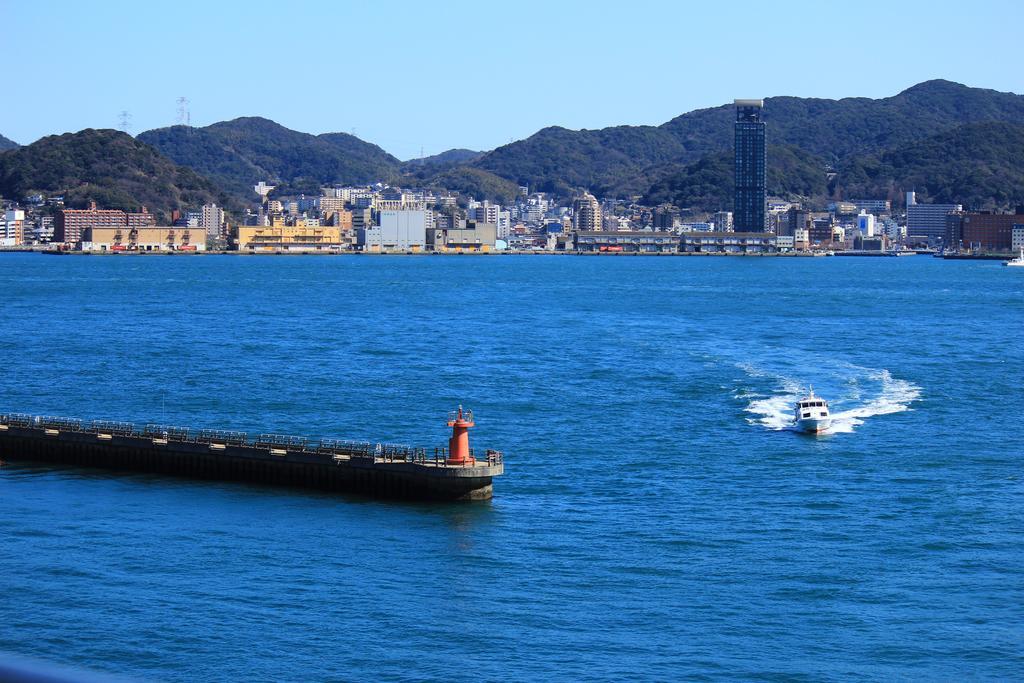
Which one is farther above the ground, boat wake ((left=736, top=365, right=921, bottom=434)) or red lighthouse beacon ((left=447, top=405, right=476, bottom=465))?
red lighthouse beacon ((left=447, top=405, right=476, bottom=465))

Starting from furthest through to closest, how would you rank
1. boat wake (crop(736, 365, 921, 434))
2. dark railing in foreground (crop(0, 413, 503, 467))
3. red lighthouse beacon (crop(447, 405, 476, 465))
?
boat wake (crop(736, 365, 921, 434)), dark railing in foreground (crop(0, 413, 503, 467)), red lighthouse beacon (crop(447, 405, 476, 465))

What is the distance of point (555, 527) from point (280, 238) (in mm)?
171091

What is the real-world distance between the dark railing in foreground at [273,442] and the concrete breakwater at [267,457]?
0.02 metres

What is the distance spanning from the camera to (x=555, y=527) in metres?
22.3

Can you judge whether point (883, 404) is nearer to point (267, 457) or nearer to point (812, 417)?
point (812, 417)

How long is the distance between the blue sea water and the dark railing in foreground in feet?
2.97

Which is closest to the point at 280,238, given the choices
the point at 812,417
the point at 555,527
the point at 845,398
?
the point at 845,398

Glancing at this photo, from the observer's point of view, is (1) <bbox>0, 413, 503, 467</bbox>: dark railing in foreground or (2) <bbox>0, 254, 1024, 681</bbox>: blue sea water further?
(1) <bbox>0, 413, 503, 467</bbox>: dark railing in foreground

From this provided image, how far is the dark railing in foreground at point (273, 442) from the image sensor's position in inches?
977

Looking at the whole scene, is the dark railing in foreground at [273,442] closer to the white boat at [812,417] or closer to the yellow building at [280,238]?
the white boat at [812,417]

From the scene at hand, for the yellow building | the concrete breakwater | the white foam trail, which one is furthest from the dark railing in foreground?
the yellow building

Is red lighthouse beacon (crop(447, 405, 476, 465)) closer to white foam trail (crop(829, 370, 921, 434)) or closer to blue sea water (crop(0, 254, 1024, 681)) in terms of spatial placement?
blue sea water (crop(0, 254, 1024, 681))

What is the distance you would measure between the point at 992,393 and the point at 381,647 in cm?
2682

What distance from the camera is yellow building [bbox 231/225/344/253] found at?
618ft
